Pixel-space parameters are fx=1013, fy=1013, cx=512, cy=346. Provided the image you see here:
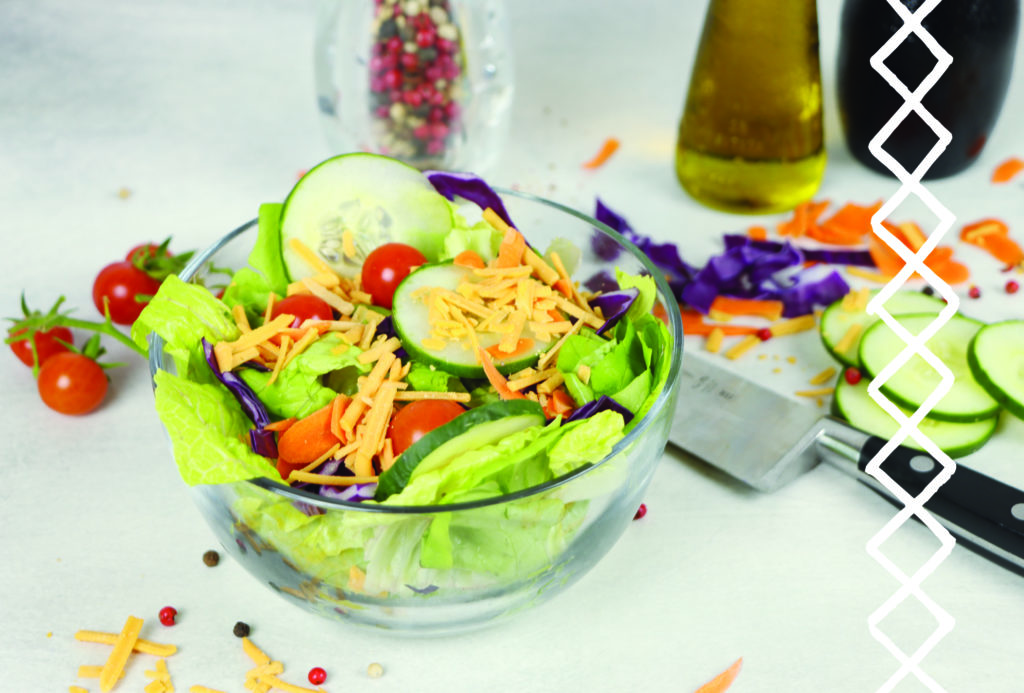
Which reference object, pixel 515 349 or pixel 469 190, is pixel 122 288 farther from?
pixel 515 349

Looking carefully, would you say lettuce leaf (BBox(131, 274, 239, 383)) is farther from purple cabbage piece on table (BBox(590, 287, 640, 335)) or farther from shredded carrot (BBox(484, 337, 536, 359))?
purple cabbage piece on table (BBox(590, 287, 640, 335))

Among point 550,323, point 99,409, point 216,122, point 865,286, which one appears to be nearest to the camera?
point 550,323

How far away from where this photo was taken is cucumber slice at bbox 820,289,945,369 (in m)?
1.75

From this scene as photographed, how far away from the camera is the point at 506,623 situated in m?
1.32

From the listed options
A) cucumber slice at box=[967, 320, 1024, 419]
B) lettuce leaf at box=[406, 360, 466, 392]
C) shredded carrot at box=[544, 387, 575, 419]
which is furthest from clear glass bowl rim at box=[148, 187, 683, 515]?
cucumber slice at box=[967, 320, 1024, 419]

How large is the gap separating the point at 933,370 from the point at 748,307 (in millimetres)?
369

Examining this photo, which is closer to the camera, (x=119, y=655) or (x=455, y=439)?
(x=455, y=439)

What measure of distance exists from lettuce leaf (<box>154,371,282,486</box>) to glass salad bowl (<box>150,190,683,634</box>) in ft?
0.07

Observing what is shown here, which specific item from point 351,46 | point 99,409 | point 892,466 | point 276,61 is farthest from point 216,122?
point 892,466

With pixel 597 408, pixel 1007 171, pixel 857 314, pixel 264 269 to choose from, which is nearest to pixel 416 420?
pixel 597 408

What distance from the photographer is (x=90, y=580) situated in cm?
141

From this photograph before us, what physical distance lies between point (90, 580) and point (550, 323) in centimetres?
73

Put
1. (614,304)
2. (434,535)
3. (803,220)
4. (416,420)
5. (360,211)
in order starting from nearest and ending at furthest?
(434,535) → (416,420) → (614,304) → (360,211) → (803,220)

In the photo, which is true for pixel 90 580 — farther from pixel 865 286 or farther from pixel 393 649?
pixel 865 286
